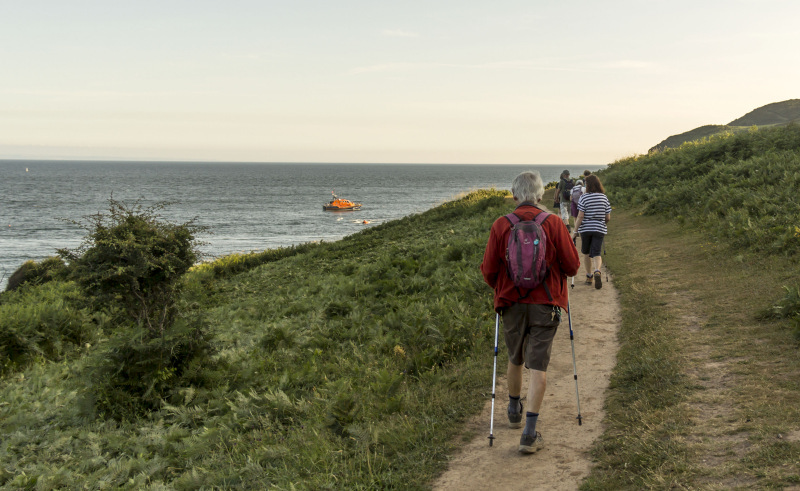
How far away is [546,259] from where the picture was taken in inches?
197

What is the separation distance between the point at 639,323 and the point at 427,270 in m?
7.81

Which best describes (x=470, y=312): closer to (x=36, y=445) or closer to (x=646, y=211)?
(x=36, y=445)

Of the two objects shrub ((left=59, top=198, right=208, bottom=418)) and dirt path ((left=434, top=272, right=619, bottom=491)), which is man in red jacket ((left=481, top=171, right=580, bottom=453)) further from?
shrub ((left=59, top=198, right=208, bottom=418))

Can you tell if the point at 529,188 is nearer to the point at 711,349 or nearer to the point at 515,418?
the point at 515,418

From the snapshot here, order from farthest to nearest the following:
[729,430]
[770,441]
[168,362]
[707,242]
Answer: [707,242] < [168,362] < [729,430] < [770,441]

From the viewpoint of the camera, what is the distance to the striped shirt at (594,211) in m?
11.0

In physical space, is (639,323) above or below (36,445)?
above

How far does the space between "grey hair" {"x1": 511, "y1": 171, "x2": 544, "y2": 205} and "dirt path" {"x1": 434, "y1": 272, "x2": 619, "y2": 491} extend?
7.76 ft

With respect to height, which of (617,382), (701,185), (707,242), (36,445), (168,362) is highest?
(701,185)

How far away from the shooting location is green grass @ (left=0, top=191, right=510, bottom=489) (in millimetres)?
5602

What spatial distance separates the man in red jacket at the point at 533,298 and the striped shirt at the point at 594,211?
20.9ft

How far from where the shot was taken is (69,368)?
37.2 ft

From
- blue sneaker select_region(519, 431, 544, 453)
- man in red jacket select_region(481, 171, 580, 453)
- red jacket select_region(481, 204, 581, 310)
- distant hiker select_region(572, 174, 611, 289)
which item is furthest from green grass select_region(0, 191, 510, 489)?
distant hiker select_region(572, 174, 611, 289)

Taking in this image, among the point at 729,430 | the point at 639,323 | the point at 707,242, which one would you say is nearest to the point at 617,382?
the point at 729,430
